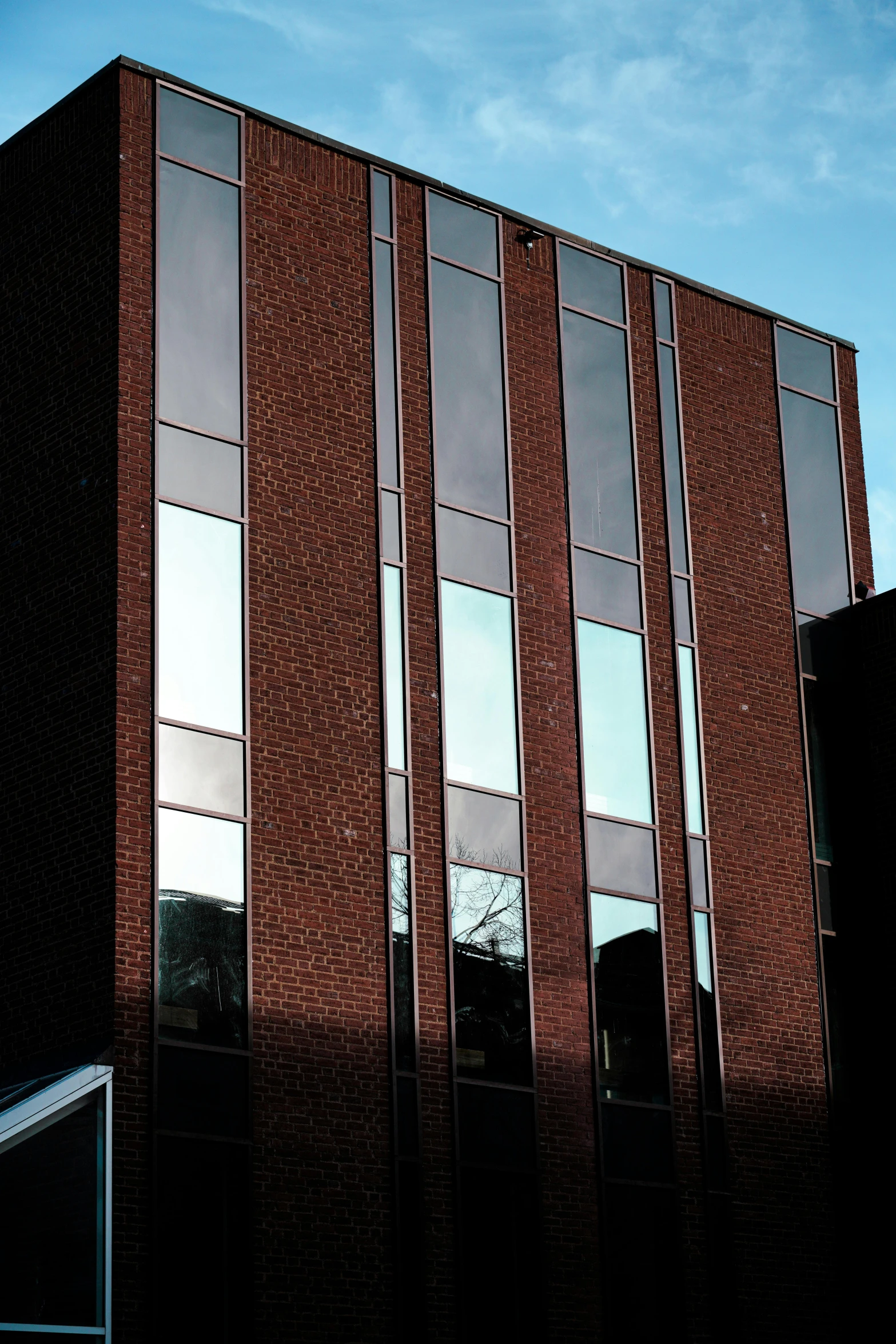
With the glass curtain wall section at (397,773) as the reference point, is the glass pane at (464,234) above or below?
above

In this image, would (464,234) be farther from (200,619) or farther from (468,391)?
(200,619)

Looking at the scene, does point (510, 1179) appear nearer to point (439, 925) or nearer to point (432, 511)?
point (439, 925)

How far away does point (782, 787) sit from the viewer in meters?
22.0

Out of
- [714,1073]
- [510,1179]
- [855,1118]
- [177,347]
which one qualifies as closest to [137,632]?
[177,347]

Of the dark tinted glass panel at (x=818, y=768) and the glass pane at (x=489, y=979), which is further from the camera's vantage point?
the dark tinted glass panel at (x=818, y=768)

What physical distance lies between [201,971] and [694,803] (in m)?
6.67

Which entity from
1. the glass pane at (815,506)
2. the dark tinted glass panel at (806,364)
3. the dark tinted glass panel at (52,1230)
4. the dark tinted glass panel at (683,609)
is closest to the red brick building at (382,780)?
the dark tinted glass panel at (52,1230)

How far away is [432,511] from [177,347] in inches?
127

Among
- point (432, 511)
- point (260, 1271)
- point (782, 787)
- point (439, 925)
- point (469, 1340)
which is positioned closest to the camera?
point (260, 1271)

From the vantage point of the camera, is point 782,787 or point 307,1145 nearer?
point 307,1145

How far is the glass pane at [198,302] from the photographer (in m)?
18.7

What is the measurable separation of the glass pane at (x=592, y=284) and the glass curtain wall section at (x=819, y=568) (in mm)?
2668

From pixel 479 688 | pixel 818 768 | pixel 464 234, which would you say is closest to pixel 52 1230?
pixel 479 688

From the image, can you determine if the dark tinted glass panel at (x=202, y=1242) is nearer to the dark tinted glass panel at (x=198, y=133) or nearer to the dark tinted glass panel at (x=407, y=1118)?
the dark tinted glass panel at (x=407, y=1118)
